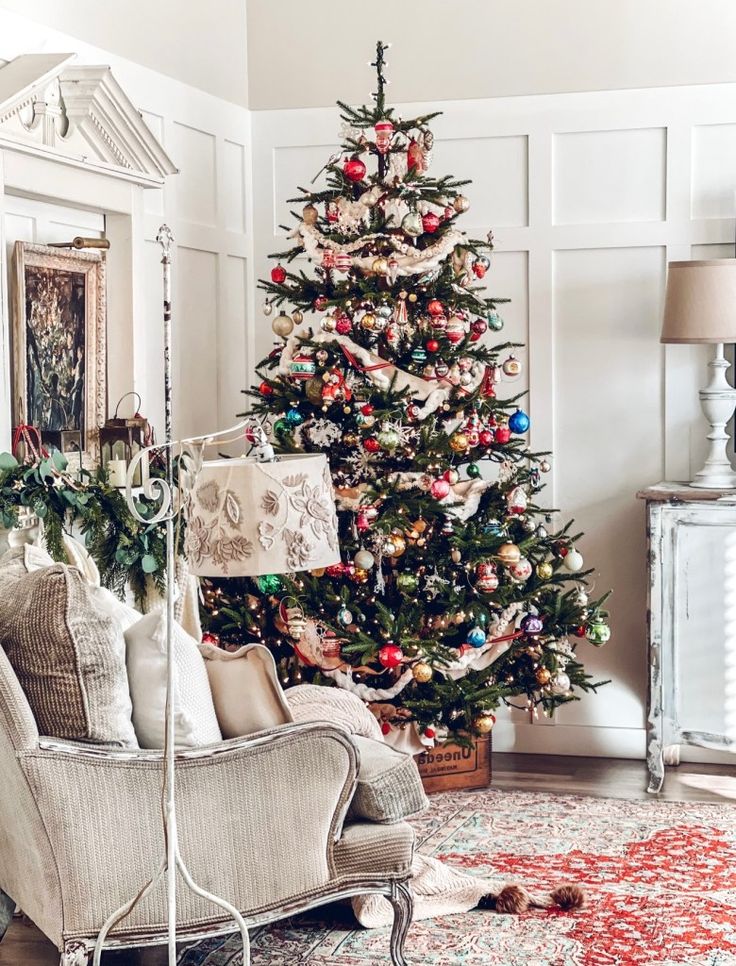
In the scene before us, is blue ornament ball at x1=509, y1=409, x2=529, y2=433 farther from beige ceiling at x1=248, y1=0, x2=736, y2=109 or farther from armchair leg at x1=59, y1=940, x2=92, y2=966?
armchair leg at x1=59, y1=940, x2=92, y2=966

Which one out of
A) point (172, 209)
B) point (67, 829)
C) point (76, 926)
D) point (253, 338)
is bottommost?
point (76, 926)

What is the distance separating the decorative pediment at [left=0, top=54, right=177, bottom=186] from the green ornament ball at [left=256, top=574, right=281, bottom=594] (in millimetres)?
1302

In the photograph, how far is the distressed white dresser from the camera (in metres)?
4.44

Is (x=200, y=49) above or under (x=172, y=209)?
above

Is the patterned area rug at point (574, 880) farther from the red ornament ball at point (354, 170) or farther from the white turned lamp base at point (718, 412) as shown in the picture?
the red ornament ball at point (354, 170)

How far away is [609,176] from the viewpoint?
491 cm

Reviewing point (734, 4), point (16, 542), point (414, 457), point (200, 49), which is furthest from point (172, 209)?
point (734, 4)

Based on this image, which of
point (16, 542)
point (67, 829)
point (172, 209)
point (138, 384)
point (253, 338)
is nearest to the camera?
point (67, 829)

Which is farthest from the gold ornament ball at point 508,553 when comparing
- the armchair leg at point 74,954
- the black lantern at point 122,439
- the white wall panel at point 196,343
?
the armchair leg at point 74,954

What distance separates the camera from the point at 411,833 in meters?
2.99

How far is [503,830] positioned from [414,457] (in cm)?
122

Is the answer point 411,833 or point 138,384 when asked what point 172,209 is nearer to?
point 138,384

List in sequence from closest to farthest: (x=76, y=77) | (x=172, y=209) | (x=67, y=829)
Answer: (x=67, y=829) < (x=76, y=77) < (x=172, y=209)

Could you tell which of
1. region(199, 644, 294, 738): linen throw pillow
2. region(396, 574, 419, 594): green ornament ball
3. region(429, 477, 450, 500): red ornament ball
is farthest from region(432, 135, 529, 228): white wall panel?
region(199, 644, 294, 738): linen throw pillow
